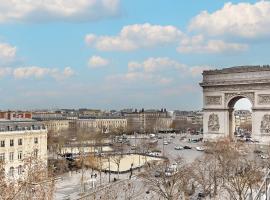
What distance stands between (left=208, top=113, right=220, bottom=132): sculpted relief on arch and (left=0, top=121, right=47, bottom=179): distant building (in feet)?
89.2

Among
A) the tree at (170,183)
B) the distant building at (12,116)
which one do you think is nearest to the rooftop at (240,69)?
the distant building at (12,116)

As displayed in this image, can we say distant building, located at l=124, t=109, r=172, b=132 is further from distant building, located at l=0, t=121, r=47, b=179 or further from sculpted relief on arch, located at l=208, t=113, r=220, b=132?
distant building, located at l=0, t=121, r=47, b=179

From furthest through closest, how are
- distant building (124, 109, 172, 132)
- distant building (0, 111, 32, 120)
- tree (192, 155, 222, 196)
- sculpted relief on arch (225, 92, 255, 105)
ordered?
distant building (124, 109, 172, 132)
sculpted relief on arch (225, 92, 255, 105)
distant building (0, 111, 32, 120)
tree (192, 155, 222, 196)

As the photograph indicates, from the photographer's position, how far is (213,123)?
201ft

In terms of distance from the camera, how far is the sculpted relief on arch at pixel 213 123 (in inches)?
2392

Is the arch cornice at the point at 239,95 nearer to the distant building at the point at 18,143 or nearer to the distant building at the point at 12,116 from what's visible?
the distant building at the point at 12,116

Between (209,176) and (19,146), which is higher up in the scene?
(19,146)

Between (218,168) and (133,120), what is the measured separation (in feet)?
357

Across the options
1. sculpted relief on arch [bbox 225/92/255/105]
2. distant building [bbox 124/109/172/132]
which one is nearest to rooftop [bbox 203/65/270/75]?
sculpted relief on arch [bbox 225/92/255/105]

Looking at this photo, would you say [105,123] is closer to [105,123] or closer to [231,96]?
[105,123]

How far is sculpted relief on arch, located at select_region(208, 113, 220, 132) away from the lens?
60.8 meters

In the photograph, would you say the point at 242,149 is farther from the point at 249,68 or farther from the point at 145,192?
the point at 249,68

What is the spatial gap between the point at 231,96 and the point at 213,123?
421 cm

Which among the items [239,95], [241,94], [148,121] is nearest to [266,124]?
[241,94]
